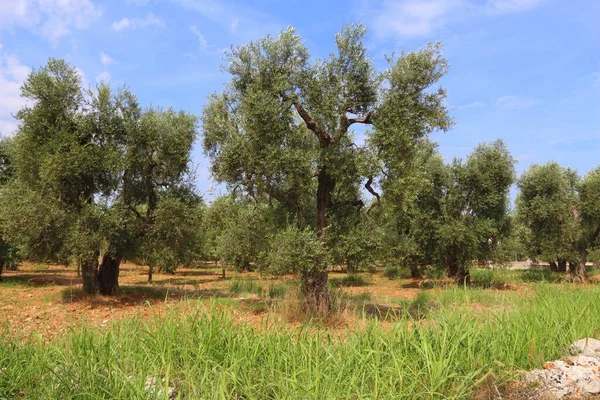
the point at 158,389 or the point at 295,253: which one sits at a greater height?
the point at 295,253

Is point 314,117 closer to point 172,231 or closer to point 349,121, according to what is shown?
point 349,121

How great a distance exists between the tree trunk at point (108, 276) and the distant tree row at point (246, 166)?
0.05 m

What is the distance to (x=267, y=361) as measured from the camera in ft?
19.4

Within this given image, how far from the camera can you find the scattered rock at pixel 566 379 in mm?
5781

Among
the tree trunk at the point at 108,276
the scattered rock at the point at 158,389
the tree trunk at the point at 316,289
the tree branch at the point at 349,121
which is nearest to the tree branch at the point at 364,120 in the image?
the tree branch at the point at 349,121

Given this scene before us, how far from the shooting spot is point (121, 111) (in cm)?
2055

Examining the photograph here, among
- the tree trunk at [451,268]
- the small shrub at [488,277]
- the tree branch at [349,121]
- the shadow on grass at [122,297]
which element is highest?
the tree branch at [349,121]

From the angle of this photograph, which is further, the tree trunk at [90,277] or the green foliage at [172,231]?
the tree trunk at [90,277]

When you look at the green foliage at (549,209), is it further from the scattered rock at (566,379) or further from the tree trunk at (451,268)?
the scattered rock at (566,379)

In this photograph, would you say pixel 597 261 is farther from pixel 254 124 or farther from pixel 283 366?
pixel 283 366

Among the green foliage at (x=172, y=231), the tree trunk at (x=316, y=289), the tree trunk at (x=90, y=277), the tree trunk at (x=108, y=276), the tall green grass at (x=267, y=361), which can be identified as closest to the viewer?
the tall green grass at (x=267, y=361)

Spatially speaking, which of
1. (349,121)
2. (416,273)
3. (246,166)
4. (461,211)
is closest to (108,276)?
(246,166)

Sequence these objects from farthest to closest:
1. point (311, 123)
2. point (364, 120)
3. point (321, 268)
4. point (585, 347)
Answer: point (364, 120), point (311, 123), point (321, 268), point (585, 347)

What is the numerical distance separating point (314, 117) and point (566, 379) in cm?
1239
